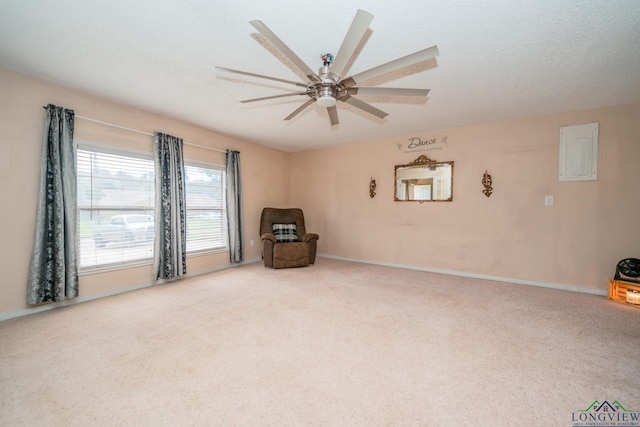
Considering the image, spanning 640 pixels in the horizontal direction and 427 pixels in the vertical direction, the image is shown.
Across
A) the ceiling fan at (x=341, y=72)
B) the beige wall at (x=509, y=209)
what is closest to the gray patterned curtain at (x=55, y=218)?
the ceiling fan at (x=341, y=72)

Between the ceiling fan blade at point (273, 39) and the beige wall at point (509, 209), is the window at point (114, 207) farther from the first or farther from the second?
the beige wall at point (509, 209)

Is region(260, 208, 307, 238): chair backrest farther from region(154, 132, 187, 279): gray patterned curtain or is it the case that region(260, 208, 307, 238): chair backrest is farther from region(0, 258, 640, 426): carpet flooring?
region(0, 258, 640, 426): carpet flooring

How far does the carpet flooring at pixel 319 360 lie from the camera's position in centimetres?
138

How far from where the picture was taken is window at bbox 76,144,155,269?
2.92 metres

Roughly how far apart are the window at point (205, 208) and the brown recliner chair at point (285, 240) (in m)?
0.79

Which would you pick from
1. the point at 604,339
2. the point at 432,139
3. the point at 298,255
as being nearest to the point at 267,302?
the point at 298,255

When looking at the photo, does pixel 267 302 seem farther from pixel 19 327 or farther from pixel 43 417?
pixel 19 327

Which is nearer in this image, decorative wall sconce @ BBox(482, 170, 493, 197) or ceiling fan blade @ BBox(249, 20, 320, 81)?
ceiling fan blade @ BBox(249, 20, 320, 81)

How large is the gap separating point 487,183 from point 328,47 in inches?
126

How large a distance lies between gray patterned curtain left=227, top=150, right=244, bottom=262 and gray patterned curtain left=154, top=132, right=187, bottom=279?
0.84m

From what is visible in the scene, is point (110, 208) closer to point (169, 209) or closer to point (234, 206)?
point (169, 209)

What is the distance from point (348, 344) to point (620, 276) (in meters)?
3.54

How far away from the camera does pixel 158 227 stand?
3477mm

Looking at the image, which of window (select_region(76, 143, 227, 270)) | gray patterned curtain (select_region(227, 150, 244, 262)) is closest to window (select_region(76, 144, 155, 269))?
window (select_region(76, 143, 227, 270))
